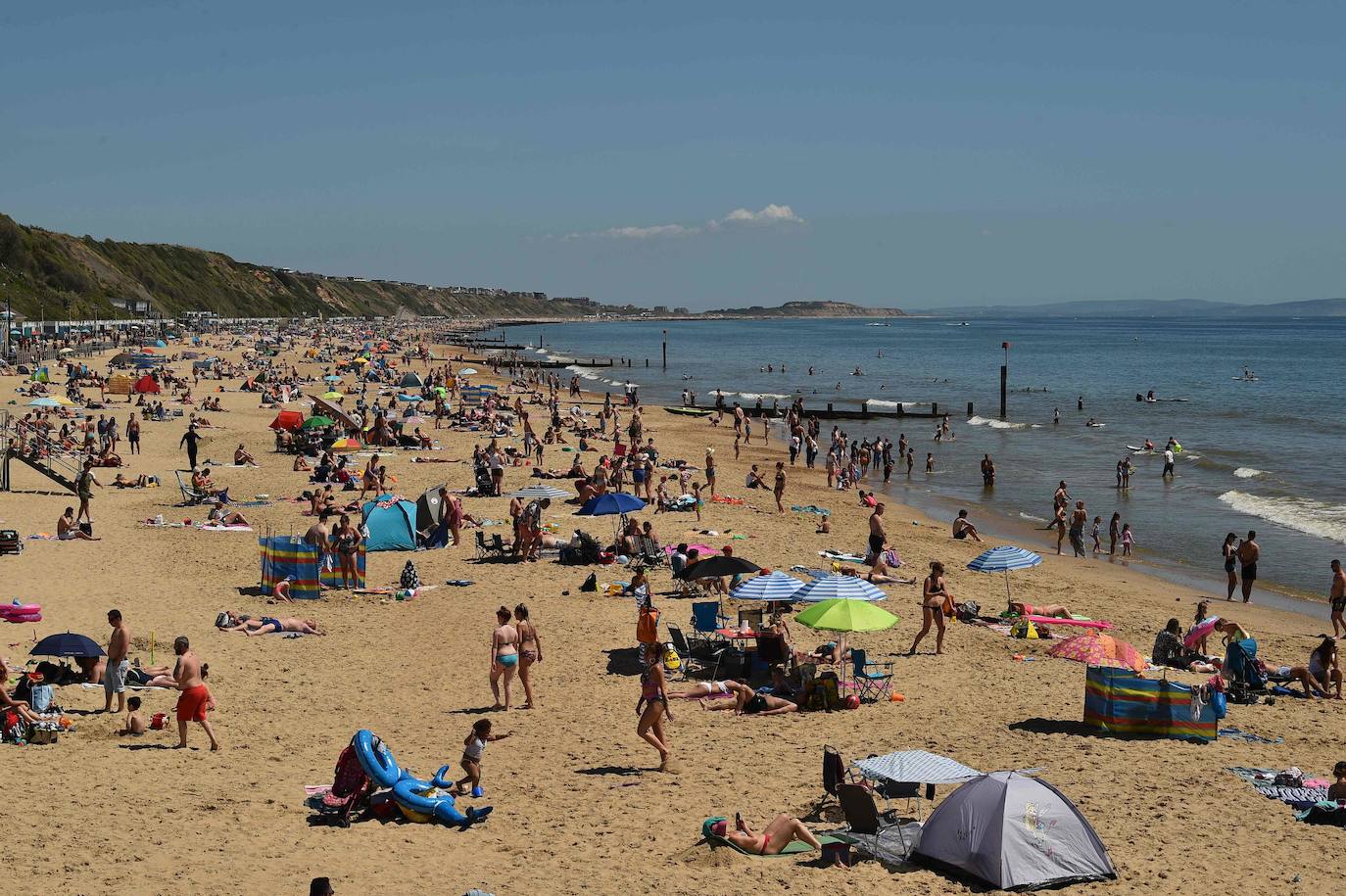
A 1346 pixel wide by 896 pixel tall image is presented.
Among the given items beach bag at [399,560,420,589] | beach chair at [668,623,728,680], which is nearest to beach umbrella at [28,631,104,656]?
beach bag at [399,560,420,589]

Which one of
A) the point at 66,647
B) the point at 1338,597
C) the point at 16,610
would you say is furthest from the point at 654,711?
the point at 1338,597

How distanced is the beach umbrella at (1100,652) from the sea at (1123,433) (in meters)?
7.68

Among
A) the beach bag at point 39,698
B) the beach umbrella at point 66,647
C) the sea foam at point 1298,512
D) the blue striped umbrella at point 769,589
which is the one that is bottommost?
the sea foam at point 1298,512

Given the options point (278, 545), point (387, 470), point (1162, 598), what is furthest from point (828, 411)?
point (278, 545)

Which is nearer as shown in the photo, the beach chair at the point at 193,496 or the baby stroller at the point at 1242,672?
the baby stroller at the point at 1242,672

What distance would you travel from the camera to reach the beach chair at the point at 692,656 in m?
13.2

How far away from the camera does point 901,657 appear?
14164mm

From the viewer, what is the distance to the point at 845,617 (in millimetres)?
12500

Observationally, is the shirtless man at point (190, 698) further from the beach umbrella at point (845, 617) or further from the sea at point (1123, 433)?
the sea at point (1123, 433)

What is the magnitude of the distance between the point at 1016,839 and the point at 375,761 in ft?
15.9

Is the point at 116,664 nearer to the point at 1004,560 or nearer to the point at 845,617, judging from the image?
the point at 845,617

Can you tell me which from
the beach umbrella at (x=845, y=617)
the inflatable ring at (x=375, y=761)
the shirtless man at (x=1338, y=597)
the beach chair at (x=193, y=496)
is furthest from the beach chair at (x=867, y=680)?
the beach chair at (x=193, y=496)

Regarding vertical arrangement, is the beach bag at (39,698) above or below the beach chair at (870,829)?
above

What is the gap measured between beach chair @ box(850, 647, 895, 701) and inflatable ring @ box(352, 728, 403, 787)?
17.4ft
